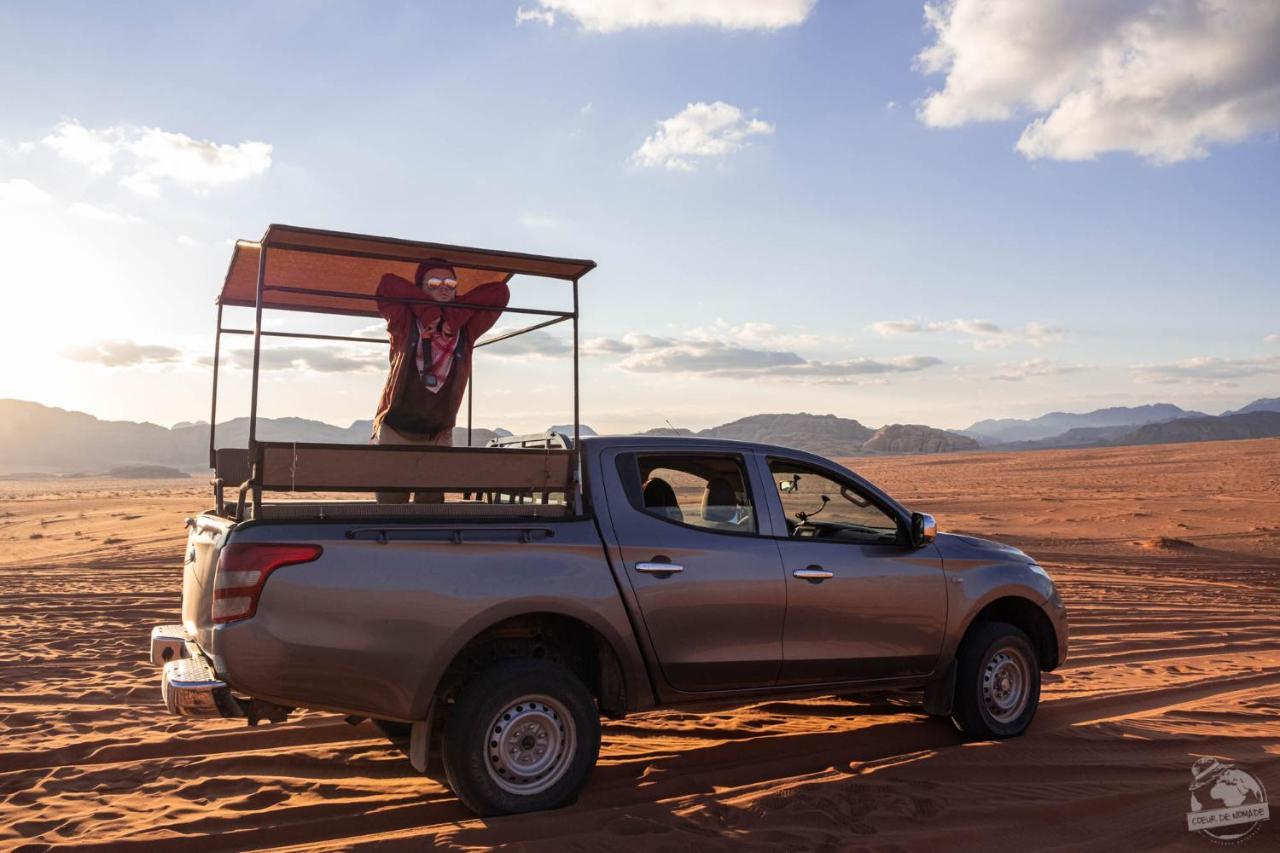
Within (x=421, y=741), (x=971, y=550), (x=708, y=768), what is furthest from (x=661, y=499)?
(x=971, y=550)

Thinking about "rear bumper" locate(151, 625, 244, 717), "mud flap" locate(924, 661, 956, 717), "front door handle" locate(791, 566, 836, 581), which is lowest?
"mud flap" locate(924, 661, 956, 717)

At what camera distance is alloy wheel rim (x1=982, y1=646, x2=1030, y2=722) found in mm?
6309

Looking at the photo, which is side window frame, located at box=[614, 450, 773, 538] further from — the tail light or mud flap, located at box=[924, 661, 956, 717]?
the tail light

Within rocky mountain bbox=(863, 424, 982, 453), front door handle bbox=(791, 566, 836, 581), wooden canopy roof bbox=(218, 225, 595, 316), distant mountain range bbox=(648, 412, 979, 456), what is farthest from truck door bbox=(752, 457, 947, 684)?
rocky mountain bbox=(863, 424, 982, 453)

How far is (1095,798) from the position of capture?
5117mm

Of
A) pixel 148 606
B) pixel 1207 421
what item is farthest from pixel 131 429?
pixel 148 606

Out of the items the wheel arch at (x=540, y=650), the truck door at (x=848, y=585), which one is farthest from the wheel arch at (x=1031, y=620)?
the wheel arch at (x=540, y=650)

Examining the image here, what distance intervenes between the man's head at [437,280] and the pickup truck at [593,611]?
1379 mm

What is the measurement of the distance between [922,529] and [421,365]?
318 cm

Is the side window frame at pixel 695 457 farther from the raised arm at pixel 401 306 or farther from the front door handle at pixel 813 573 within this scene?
the raised arm at pixel 401 306

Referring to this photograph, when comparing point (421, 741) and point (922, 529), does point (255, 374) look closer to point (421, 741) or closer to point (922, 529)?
point (421, 741)

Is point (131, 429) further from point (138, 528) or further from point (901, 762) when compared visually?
point (901, 762)

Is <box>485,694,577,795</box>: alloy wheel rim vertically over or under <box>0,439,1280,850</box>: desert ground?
over

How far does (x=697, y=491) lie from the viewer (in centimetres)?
537
